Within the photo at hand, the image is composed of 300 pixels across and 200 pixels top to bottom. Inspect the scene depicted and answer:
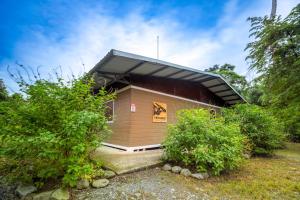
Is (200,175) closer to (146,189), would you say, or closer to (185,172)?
(185,172)

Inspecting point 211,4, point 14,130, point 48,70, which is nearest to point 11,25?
point 48,70

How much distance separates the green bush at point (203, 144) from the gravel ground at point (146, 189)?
0.59 meters

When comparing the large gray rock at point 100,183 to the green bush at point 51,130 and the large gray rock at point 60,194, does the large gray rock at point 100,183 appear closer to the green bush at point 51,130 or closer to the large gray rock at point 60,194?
the green bush at point 51,130

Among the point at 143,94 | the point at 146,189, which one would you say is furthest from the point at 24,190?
the point at 143,94

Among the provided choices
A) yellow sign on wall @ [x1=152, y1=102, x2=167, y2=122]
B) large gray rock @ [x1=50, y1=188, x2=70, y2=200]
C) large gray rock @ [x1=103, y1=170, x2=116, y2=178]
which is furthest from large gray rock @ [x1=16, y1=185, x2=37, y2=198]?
yellow sign on wall @ [x1=152, y1=102, x2=167, y2=122]

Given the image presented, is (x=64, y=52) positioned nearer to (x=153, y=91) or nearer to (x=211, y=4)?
(x=153, y=91)

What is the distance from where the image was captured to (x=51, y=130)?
3.17 meters

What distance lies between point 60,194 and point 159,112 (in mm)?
4869

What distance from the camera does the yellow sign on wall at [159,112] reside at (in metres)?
7.07

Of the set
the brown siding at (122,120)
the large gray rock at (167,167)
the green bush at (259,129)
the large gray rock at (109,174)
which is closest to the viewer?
the large gray rock at (109,174)

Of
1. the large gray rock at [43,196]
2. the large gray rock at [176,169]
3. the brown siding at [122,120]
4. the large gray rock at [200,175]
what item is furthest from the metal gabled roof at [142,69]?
the large gray rock at [200,175]

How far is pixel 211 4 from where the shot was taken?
9703 mm

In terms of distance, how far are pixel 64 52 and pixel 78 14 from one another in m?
1.79

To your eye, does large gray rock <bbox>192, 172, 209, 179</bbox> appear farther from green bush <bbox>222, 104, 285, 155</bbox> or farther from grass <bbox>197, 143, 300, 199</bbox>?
green bush <bbox>222, 104, 285, 155</bbox>
